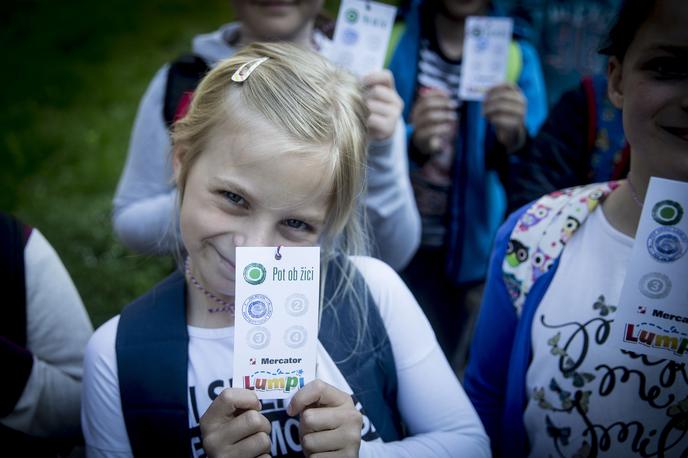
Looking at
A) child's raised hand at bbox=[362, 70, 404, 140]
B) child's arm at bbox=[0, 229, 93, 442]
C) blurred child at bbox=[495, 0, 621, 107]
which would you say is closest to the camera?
child's arm at bbox=[0, 229, 93, 442]

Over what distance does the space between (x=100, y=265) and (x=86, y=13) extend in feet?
15.4

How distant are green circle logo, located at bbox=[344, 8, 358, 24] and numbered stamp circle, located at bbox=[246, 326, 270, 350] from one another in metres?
1.27

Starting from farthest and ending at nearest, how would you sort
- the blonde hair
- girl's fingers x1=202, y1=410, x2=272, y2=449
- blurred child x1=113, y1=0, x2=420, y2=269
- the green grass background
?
the green grass background, blurred child x1=113, y1=0, x2=420, y2=269, the blonde hair, girl's fingers x1=202, y1=410, x2=272, y2=449

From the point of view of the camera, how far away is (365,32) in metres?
1.99

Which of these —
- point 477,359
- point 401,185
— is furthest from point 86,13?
point 477,359

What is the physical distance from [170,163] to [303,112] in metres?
0.82

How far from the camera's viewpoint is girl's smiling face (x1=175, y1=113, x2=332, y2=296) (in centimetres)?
124

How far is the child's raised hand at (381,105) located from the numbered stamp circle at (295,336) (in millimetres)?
845

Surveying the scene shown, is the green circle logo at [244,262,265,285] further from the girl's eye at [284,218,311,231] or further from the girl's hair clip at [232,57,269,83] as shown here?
the girl's hair clip at [232,57,269,83]

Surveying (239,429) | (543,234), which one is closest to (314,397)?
(239,429)

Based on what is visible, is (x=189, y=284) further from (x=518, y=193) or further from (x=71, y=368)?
(x=518, y=193)

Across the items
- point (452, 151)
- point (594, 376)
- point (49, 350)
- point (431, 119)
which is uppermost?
point (431, 119)

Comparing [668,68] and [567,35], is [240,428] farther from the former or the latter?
[567,35]

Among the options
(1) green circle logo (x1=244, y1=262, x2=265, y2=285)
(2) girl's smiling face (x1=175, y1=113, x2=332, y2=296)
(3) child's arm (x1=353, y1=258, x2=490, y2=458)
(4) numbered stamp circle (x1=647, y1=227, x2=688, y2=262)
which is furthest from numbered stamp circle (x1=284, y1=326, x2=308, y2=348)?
(4) numbered stamp circle (x1=647, y1=227, x2=688, y2=262)
